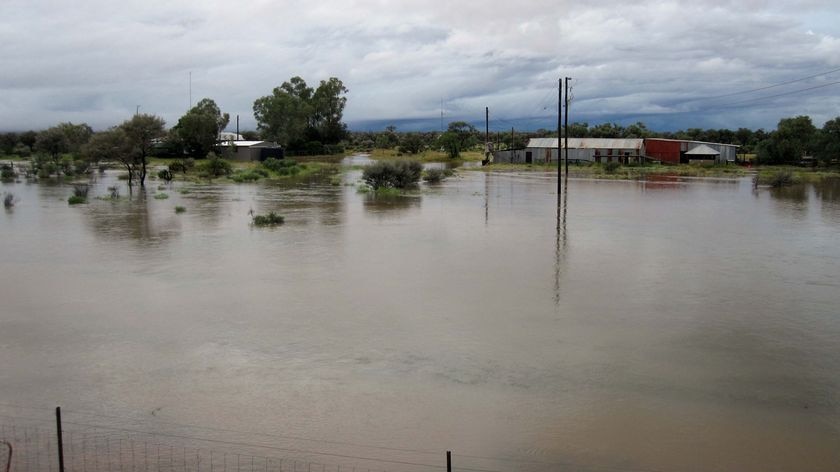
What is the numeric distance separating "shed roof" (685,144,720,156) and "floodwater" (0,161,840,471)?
51481 millimetres

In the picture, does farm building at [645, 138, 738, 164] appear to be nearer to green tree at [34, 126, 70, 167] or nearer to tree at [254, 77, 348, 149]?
tree at [254, 77, 348, 149]

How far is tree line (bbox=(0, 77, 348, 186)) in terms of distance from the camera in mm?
56866

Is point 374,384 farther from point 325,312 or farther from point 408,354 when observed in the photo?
point 325,312

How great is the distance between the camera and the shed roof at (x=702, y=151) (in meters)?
70.2

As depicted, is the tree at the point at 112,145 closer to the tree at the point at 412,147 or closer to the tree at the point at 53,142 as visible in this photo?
the tree at the point at 53,142

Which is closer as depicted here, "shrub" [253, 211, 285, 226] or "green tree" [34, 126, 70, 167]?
"shrub" [253, 211, 285, 226]

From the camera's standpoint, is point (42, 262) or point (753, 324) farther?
point (42, 262)

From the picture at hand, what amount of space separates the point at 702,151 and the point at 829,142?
39.4 ft

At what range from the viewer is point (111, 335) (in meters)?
11.0

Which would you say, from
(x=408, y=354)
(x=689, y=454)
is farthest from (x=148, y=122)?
(x=689, y=454)

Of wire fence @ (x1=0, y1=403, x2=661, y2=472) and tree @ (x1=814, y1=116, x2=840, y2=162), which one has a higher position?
tree @ (x1=814, y1=116, x2=840, y2=162)

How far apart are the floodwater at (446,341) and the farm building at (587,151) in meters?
51.7

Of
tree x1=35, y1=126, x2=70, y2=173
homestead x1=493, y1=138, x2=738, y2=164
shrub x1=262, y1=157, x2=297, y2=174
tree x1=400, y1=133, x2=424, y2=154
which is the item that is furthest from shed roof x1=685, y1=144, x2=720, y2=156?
tree x1=35, y1=126, x2=70, y2=173

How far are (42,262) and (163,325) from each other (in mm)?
7019
